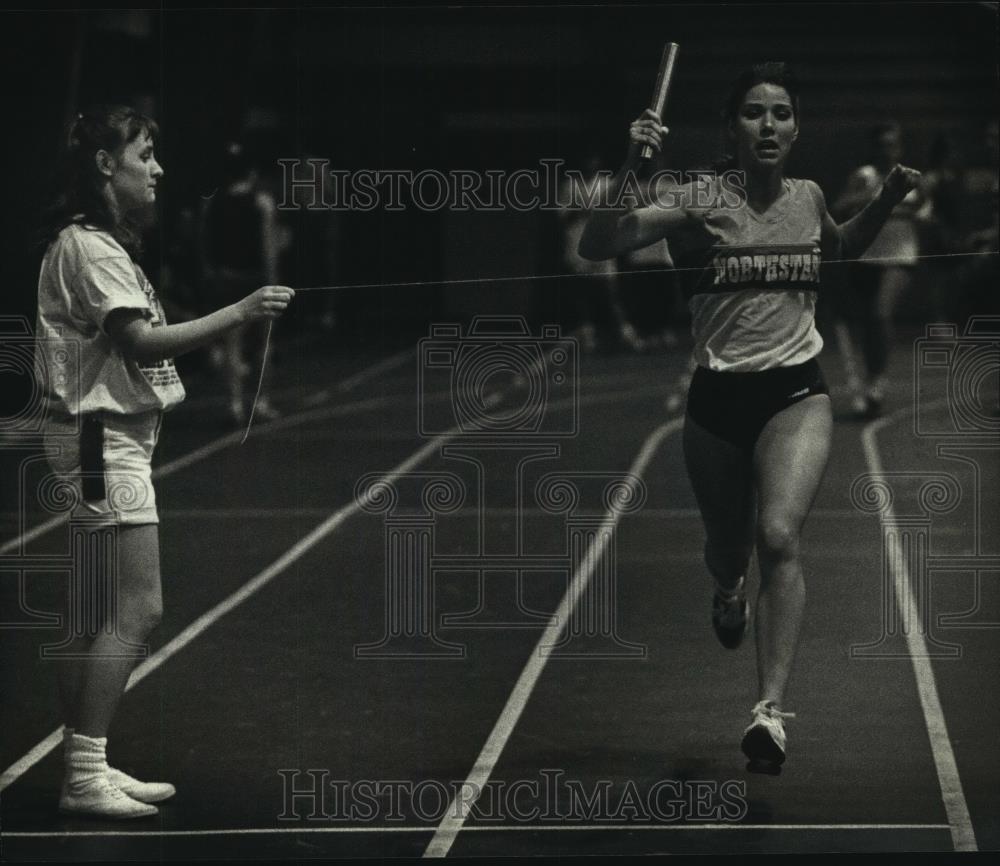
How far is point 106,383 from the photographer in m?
6.23

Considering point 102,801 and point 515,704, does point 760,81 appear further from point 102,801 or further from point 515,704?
point 102,801

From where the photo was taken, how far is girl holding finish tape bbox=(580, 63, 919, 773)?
6301 mm

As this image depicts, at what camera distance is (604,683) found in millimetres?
7988

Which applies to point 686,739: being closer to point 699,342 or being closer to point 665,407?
point 699,342

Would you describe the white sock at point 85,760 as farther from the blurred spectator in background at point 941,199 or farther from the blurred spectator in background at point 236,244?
the blurred spectator in background at point 236,244

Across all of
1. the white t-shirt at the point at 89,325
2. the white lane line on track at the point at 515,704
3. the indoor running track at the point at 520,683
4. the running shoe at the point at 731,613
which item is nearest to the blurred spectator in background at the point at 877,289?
the indoor running track at the point at 520,683

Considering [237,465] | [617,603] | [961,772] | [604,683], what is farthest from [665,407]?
[961,772]

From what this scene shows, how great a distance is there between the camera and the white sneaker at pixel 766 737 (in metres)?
6.17

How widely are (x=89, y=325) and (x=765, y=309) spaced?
187 cm

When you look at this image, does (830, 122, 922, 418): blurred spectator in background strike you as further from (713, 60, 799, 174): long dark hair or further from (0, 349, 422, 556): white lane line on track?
(0, 349, 422, 556): white lane line on track

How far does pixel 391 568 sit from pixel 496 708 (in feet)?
1.92

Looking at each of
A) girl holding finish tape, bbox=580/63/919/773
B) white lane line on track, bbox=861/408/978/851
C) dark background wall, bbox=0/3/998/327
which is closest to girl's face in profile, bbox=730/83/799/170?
girl holding finish tape, bbox=580/63/919/773

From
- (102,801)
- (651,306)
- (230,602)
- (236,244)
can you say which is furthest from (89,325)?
(651,306)

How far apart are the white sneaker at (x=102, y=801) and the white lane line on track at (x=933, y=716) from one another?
7.29 ft
